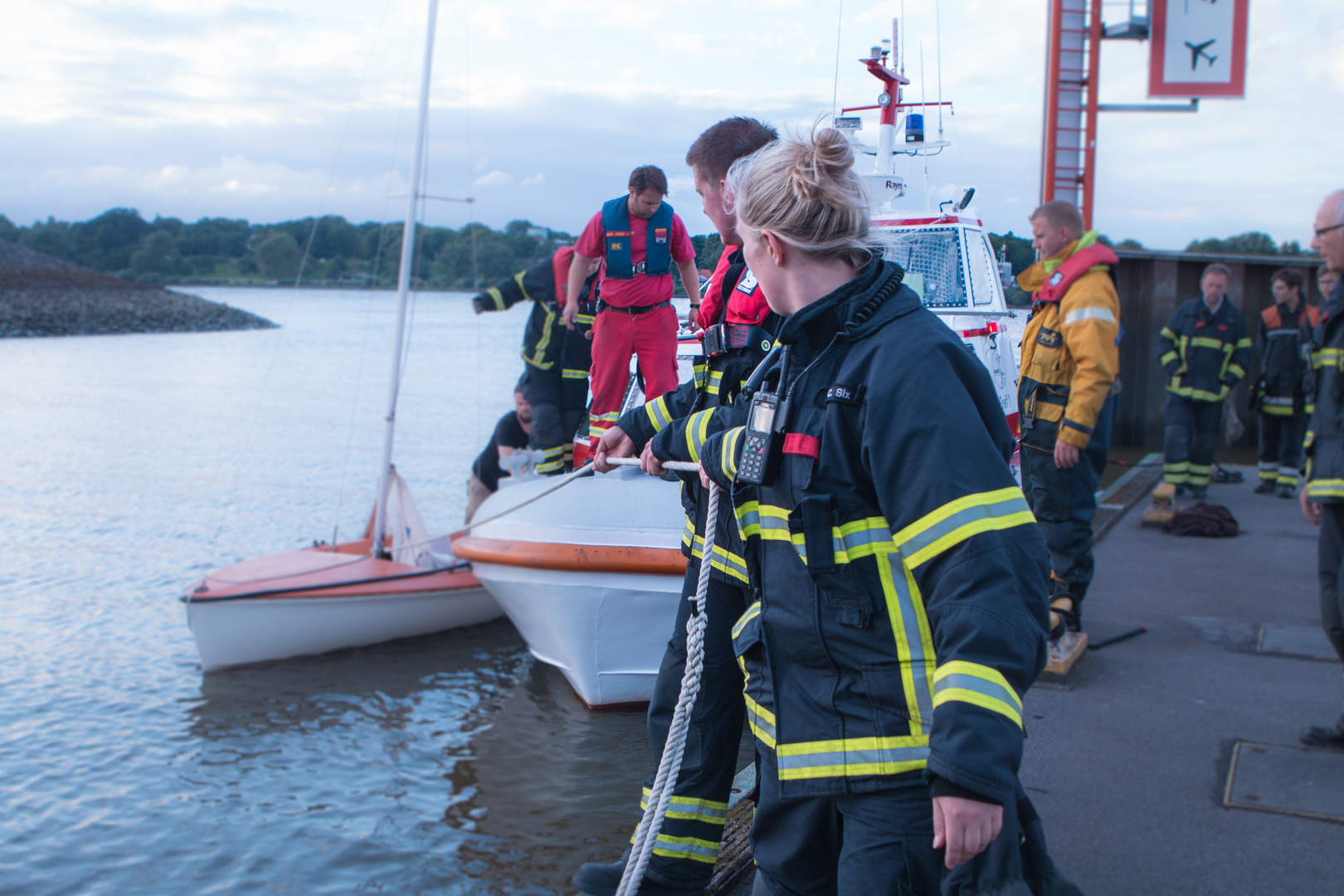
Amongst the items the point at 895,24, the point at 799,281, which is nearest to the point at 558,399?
the point at 895,24

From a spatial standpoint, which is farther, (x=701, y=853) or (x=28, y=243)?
(x=28, y=243)

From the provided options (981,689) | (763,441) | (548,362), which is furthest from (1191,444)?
(981,689)

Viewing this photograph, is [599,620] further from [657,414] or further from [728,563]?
[728,563]

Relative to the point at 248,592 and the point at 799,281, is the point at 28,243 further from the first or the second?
the point at 799,281

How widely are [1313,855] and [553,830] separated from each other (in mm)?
2946

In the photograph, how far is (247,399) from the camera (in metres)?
28.5

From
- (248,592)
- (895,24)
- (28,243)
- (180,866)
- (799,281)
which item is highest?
(28,243)

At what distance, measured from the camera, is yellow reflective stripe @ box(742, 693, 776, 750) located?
5.62ft

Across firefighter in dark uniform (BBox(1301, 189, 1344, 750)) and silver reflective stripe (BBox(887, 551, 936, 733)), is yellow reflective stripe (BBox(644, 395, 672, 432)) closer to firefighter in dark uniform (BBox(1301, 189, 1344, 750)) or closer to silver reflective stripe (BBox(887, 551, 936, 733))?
silver reflective stripe (BBox(887, 551, 936, 733))

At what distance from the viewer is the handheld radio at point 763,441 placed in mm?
1624

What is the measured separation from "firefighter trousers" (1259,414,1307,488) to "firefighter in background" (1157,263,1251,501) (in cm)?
92

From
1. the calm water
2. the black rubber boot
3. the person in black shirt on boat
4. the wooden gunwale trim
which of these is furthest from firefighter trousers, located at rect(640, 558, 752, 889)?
the person in black shirt on boat

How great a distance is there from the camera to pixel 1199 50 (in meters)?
13.5

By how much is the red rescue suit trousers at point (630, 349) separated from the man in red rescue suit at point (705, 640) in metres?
2.38
